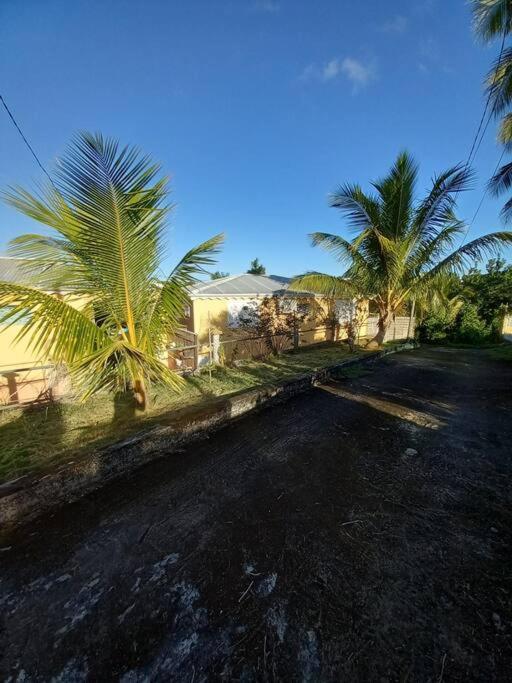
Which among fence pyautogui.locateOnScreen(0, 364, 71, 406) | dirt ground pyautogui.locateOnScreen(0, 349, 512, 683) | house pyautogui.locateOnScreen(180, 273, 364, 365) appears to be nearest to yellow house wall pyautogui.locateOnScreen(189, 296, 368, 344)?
house pyautogui.locateOnScreen(180, 273, 364, 365)

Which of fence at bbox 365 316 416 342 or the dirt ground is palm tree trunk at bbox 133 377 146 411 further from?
fence at bbox 365 316 416 342

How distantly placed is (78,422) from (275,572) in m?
3.46

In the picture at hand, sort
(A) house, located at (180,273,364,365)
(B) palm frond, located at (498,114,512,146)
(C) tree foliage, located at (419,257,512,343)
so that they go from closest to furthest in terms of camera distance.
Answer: (B) palm frond, located at (498,114,512,146) → (A) house, located at (180,273,364,365) → (C) tree foliage, located at (419,257,512,343)

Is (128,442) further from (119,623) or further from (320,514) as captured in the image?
(320,514)

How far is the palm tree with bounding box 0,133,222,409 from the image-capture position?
292 centimetres

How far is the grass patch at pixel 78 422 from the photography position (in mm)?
2957

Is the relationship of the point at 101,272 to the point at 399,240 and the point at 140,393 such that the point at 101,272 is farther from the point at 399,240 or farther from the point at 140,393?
the point at 399,240

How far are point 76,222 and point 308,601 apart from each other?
419 centimetres

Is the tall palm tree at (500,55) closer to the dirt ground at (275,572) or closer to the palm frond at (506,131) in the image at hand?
the palm frond at (506,131)

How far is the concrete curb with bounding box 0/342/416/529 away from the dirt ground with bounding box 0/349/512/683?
21 centimetres

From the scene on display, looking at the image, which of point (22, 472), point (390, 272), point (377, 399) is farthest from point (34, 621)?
point (390, 272)

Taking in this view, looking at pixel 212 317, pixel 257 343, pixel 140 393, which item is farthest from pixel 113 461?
pixel 212 317

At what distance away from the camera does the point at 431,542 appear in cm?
188

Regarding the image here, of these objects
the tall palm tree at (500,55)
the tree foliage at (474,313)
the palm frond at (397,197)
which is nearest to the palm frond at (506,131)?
the tall palm tree at (500,55)
